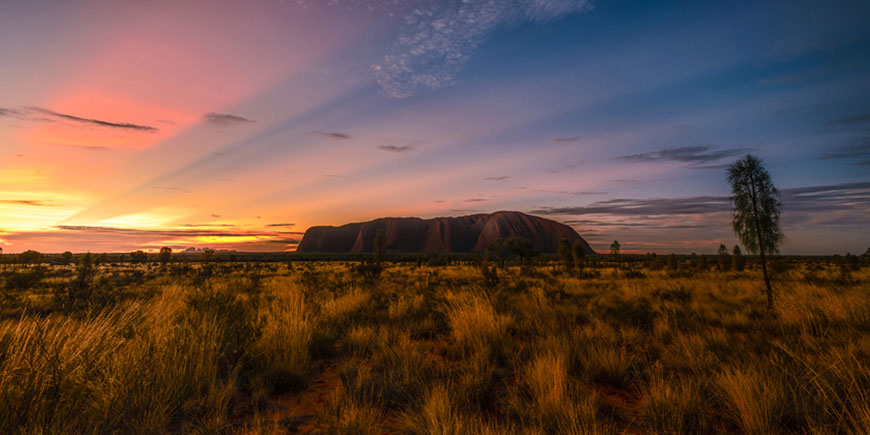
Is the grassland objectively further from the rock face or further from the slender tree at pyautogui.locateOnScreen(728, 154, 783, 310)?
the rock face

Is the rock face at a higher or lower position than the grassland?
higher

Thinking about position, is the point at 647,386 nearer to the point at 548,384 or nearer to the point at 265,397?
the point at 548,384

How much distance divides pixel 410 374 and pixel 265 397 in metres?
1.84

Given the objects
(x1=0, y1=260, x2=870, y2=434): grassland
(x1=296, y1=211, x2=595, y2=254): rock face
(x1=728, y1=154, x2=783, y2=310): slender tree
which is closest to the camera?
(x1=0, y1=260, x2=870, y2=434): grassland

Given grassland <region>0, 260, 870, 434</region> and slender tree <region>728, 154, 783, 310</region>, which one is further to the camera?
slender tree <region>728, 154, 783, 310</region>

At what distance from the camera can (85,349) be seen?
12.0 ft

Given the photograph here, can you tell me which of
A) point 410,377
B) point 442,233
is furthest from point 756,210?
point 442,233

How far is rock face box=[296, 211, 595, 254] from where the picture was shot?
165000mm

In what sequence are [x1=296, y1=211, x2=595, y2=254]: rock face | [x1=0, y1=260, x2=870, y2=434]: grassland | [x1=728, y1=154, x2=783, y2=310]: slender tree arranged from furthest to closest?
[x1=296, y1=211, x2=595, y2=254]: rock face, [x1=728, y1=154, x2=783, y2=310]: slender tree, [x1=0, y1=260, x2=870, y2=434]: grassland

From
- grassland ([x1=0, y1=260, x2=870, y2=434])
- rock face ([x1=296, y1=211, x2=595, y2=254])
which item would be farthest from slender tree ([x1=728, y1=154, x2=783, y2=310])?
rock face ([x1=296, y1=211, x2=595, y2=254])

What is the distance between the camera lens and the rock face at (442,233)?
541 feet

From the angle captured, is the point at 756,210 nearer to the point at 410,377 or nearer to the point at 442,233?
the point at 410,377

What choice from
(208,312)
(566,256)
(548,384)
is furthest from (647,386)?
(566,256)

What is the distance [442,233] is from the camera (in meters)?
170
